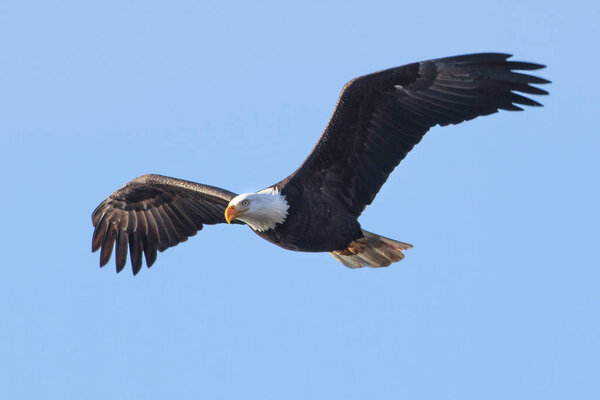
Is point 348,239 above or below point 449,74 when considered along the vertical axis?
below

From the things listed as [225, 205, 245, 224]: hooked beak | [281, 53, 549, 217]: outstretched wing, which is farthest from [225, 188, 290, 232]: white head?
[281, 53, 549, 217]: outstretched wing

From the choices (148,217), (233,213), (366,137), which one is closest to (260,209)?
(233,213)

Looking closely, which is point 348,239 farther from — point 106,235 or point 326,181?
point 106,235

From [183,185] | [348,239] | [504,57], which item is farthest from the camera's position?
[183,185]

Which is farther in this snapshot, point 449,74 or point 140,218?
point 140,218

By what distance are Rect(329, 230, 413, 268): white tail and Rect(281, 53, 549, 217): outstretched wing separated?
0.77 m

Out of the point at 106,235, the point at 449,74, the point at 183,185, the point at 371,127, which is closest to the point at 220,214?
the point at 183,185

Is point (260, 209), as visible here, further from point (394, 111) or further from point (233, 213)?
point (394, 111)

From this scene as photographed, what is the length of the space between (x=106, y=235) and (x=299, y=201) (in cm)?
325

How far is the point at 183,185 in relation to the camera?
1312 centimetres

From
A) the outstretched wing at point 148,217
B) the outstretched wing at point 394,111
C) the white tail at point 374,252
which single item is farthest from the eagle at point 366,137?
the outstretched wing at point 148,217

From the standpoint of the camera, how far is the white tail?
12.7 meters

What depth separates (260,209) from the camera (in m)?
11.6

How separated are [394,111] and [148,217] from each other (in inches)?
146
